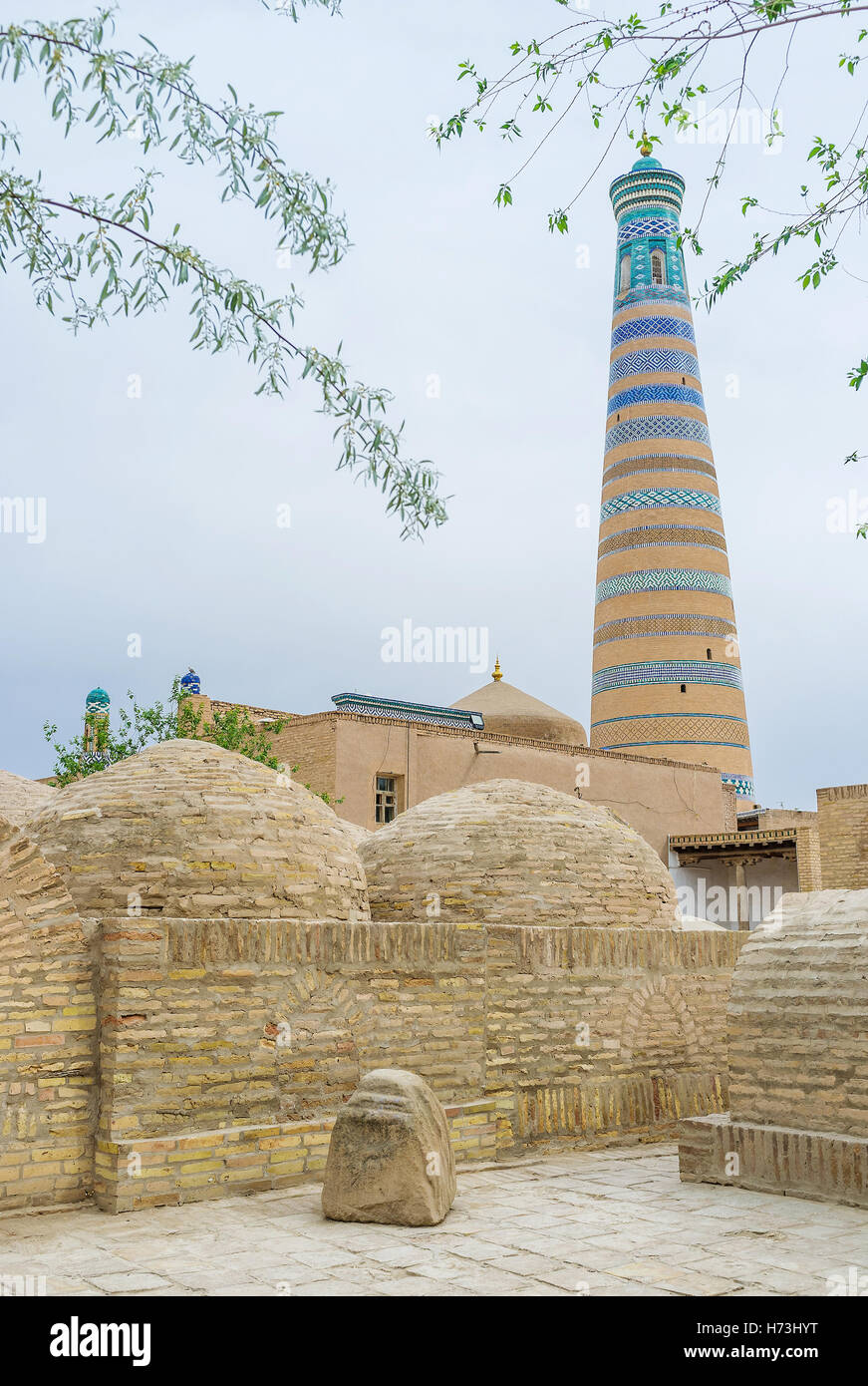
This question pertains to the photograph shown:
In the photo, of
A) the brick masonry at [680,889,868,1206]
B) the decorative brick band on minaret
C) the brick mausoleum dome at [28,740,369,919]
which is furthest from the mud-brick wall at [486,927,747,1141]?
the decorative brick band on minaret

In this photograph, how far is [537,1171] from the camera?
7148 mm

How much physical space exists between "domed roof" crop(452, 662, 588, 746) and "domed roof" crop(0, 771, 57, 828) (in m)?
13.7

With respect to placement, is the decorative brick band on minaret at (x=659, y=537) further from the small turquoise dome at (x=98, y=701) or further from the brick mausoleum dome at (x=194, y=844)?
the brick mausoleum dome at (x=194, y=844)

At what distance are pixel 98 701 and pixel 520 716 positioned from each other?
338 inches

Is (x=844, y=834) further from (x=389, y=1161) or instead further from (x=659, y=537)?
(x=389, y=1161)

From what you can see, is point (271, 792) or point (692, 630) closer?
point (271, 792)

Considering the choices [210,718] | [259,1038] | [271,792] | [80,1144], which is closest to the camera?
[80,1144]

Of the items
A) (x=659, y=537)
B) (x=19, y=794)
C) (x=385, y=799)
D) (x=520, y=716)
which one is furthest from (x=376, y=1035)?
(x=659, y=537)

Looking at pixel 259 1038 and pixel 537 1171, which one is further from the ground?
pixel 259 1038

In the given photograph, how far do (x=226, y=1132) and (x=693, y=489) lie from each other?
25742mm

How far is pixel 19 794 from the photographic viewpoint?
448 inches

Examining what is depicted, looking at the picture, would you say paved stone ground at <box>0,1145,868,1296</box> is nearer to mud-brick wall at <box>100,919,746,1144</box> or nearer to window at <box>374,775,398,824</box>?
mud-brick wall at <box>100,919,746,1144</box>
